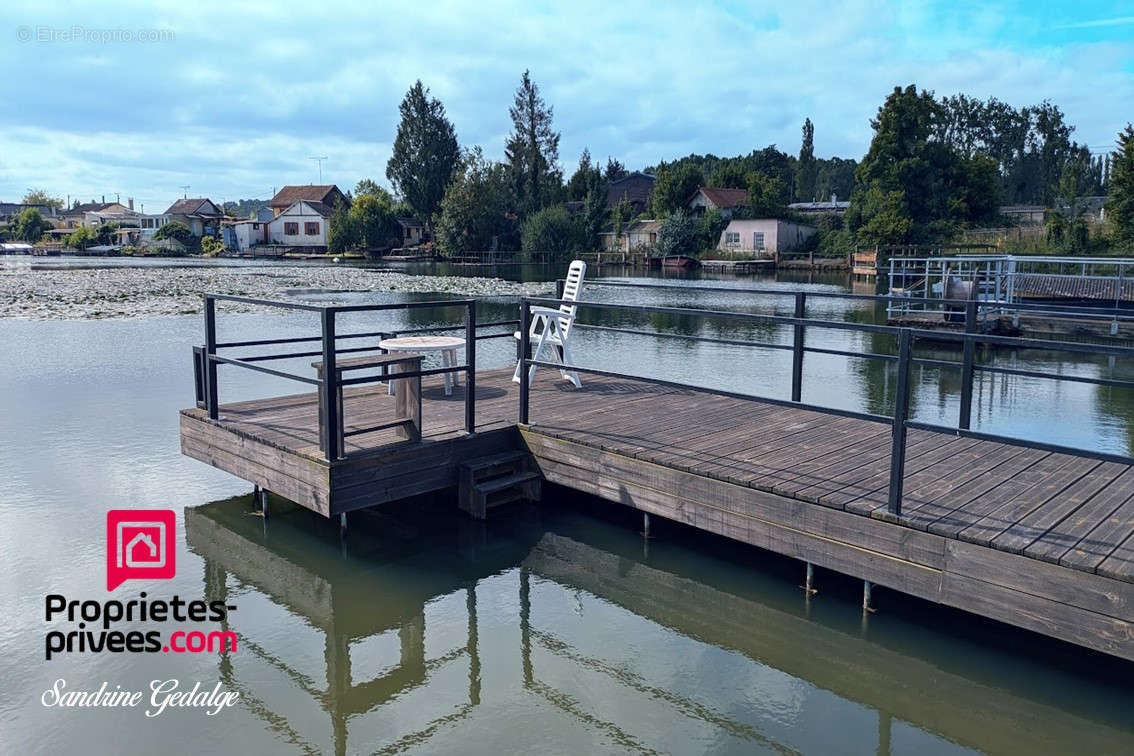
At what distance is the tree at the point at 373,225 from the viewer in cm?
6325

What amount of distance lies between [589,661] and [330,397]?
7.17ft

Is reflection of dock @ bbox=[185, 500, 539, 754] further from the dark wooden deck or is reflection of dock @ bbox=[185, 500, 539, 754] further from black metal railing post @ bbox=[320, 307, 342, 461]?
black metal railing post @ bbox=[320, 307, 342, 461]

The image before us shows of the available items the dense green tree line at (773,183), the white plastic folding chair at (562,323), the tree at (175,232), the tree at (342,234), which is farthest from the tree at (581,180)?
the white plastic folding chair at (562,323)

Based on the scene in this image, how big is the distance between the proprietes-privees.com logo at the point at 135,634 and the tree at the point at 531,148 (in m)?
58.8

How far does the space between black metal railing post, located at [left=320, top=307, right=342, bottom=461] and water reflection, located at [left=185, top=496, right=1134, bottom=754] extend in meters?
0.81

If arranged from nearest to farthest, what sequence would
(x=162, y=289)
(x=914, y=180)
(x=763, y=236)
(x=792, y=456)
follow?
1. (x=792, y=456)
2. (x=162, y=289)
3. (x=914, y=180)
4. (x=763, y=236)

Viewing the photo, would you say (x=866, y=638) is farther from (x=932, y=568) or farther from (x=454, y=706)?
(x=454, y=706)

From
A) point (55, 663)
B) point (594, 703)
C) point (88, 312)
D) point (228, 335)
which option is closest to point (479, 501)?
point (594, 703)

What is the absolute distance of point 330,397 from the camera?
5184mm

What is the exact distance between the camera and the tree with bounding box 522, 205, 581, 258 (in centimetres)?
5344

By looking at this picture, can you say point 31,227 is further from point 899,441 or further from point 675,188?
point 899,441

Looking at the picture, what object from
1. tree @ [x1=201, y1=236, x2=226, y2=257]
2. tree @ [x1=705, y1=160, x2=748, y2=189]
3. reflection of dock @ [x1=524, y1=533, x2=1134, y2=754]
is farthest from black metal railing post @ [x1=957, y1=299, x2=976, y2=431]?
tree @ [x1=201, y1=236, x2=226, y2=257]

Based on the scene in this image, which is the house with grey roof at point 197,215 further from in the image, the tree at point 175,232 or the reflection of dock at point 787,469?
the reflection of dock at point 787,469

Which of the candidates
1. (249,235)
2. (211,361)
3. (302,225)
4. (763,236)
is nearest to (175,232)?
(249,235)
